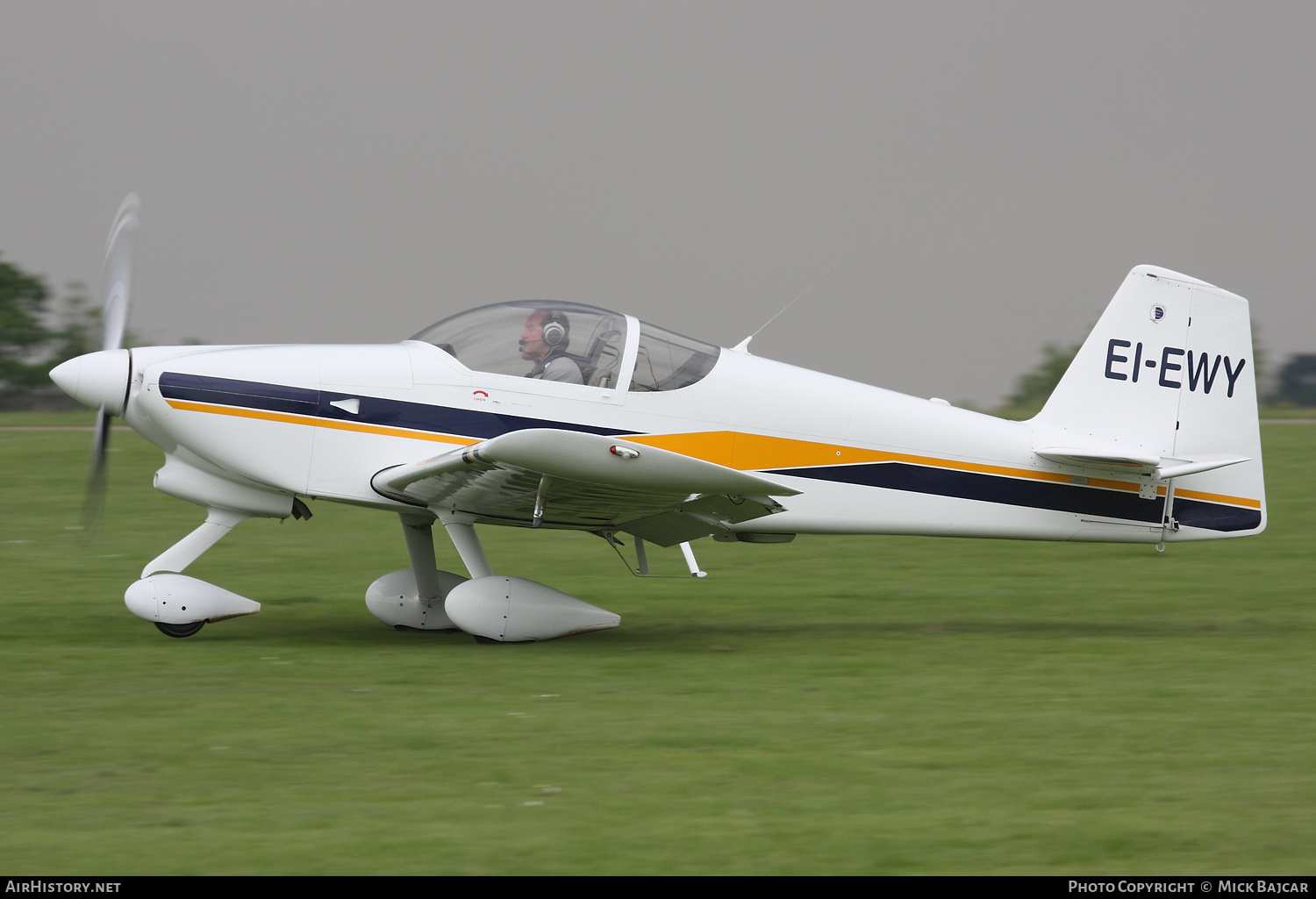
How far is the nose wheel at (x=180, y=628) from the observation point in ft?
22.0

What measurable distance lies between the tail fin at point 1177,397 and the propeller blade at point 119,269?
18.9ft

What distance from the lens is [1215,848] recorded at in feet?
11.2

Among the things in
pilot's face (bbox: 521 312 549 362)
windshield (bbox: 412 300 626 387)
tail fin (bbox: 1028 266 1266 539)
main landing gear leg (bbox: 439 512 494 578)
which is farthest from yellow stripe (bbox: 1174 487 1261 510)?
main landing gear leg (bbox: 439 512 494 578)

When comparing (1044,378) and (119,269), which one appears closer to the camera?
(119,269)

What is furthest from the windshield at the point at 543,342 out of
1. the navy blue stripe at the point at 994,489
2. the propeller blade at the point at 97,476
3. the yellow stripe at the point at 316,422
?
the propeller blade at the point at 97,476

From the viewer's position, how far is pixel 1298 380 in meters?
34.2

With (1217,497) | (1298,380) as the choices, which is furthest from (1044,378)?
(1217,497)

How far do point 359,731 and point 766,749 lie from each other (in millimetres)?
1616

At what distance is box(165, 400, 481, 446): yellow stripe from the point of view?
666cm

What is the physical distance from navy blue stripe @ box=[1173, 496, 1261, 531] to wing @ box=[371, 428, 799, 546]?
2.87 m

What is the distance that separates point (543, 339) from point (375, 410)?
1039 millimetres

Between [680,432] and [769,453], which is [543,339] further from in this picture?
[769,453]

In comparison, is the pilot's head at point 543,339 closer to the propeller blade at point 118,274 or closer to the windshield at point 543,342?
the windshield at point 543,342

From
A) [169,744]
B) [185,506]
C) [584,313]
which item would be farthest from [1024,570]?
[185,506]
